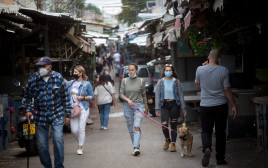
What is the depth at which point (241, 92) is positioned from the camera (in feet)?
30.6

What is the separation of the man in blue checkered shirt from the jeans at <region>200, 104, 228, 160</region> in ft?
8.07

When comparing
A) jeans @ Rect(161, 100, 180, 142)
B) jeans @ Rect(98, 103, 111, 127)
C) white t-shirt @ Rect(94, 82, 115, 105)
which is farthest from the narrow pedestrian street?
white t-shirt @ Rect(94, 82, 115, 105)

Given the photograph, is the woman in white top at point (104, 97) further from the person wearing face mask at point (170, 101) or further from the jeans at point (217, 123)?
the jeans at point (217, 123)

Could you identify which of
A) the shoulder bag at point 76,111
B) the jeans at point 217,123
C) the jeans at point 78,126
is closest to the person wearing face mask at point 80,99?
the jeans at point 78,126

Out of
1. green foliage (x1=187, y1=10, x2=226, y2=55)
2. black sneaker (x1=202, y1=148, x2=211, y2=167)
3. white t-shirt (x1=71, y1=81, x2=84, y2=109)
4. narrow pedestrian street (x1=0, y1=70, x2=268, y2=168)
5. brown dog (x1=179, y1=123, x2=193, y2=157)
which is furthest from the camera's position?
green foliage (x1=187, y1=10, x2=226, y2=55)

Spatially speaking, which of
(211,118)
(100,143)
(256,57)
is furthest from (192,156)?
(256,57)

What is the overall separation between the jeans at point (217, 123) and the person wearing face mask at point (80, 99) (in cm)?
290

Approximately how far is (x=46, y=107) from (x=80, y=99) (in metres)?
2.44

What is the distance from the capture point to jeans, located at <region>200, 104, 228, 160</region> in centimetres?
659

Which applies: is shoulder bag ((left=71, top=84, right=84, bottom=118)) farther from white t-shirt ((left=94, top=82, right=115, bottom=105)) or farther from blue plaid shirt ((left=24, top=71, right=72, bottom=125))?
white t-shirt ((left=94, top=82, right=115, bottom=105))

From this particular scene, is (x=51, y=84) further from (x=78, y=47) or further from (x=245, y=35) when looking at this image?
(x=78, y=47)

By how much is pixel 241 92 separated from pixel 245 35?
165 cm

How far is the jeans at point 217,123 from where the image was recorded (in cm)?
659

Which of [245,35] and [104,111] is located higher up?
[245,35]
